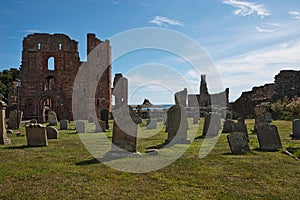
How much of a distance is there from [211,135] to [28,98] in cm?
2518

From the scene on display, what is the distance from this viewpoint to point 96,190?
15.5ft

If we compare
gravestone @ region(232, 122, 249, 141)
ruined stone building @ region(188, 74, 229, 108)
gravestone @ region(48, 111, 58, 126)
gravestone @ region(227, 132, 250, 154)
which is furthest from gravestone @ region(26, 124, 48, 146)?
ruined stone building @ region(188, 74, 229, 108)

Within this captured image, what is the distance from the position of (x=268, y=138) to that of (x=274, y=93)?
2504 cm

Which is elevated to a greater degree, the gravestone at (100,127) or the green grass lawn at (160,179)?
the gravestone at (100,127)

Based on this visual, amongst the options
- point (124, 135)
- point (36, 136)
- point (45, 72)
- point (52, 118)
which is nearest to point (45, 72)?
point (45, 72)

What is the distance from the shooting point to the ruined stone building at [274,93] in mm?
29641

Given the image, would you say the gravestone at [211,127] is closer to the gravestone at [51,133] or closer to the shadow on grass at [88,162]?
the gravestone at [51,133]

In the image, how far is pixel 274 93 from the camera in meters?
31.3

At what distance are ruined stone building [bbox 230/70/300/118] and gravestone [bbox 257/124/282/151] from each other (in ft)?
63.6

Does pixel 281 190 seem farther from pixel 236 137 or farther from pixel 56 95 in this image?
pixel 56 95

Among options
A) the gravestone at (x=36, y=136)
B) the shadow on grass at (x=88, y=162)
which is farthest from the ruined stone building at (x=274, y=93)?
the shadow on grass at (x=88, y=162)

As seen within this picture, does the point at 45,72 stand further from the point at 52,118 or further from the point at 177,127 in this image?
A: the point at 177,127

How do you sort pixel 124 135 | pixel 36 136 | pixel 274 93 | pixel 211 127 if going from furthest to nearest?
pixel 274 93, pixel 211 127, pixel 36 136, pixel 124 135

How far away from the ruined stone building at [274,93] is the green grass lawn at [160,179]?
22.1 metres
